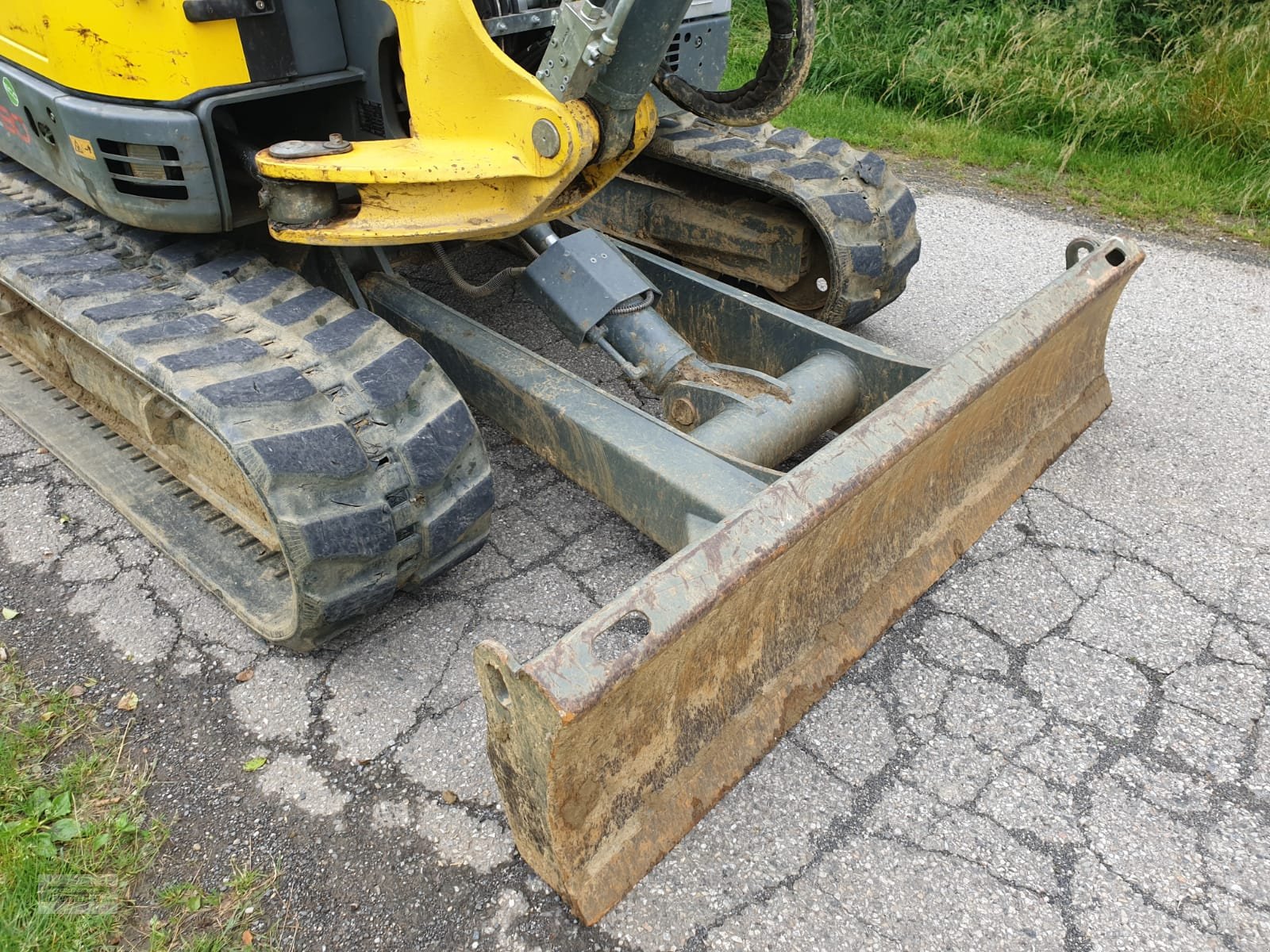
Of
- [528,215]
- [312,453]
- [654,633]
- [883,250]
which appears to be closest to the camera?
[654,633]

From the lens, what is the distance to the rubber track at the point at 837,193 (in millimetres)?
3121

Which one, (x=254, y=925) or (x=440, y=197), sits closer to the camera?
(x=254, y=925)

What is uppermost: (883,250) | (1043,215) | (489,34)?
(489,34)

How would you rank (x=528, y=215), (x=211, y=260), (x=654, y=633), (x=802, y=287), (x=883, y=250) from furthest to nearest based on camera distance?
(x=802, y=287), (x=883, y=250), (x=211, y=260), (x=528, y=215), (x=654, y=633)

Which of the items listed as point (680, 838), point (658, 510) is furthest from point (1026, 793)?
point (658, 510)

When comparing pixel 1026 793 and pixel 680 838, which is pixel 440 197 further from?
pixel 1026 793

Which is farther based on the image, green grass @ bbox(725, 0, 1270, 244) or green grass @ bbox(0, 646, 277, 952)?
green grass @ bbox(725, 0, 1270, 244)

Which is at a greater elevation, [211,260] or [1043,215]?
[211,260]

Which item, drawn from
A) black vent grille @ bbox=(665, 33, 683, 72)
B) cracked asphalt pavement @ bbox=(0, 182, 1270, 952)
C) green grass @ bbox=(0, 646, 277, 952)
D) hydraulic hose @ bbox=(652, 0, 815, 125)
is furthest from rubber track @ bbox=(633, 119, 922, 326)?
green grass @ bbox=(0, 646, 277, 952)

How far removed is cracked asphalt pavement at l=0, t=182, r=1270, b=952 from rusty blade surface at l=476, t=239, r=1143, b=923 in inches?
5.4

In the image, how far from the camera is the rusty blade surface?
159 centimetres

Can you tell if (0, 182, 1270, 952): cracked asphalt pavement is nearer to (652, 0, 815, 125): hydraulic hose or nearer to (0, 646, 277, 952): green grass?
(0, 646, 277, 952): green grass

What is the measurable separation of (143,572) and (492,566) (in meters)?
0.94

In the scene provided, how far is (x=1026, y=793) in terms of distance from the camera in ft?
6.89
